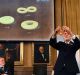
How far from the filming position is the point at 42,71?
527 centimetres

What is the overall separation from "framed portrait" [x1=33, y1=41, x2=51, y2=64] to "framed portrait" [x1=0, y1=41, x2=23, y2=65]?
26 cm

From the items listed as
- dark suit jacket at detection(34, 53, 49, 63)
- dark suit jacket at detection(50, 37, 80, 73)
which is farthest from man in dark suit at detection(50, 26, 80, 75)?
dark suit jacket at detection(34, 53, 49, 63)

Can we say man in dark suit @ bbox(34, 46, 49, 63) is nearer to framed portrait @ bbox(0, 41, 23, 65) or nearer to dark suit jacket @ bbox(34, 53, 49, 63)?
Result: dark suit jacket @ bbox(34, 53, 49, 63)

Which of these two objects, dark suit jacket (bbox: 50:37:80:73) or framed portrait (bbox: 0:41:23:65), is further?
framed portrait (bbox: 0:41:23:65)

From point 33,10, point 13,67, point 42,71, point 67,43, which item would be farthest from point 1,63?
point 67,43

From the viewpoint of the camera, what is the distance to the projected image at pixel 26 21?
5.54 metres

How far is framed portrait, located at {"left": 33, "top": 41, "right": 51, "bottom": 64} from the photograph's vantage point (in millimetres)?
5473

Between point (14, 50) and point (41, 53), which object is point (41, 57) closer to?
point (41, 53)

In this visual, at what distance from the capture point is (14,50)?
18.0 feet

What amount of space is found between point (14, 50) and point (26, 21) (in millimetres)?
593

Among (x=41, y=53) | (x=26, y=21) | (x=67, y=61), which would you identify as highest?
(x=26, y=21)

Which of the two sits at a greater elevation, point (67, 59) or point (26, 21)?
point (26, 21)

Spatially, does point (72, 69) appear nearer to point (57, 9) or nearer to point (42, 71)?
point (42, 71)

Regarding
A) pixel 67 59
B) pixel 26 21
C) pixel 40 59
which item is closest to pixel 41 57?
pixel 40 59
